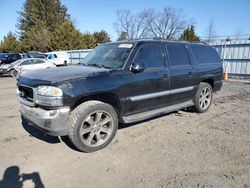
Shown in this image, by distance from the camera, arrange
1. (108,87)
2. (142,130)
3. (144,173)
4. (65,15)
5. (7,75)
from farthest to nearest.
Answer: (65,15) → (7,75) → (142,130) → (108,87) → (144,173)

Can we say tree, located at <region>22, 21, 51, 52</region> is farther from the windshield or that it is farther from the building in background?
the windshield

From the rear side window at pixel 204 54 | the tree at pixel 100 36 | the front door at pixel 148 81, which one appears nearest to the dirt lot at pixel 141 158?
the front door at pixel 148 81

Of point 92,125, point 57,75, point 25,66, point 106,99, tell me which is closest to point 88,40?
point 25,66

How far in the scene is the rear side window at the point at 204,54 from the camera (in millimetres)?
6422

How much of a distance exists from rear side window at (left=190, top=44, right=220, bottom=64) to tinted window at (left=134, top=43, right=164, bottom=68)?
58.6 inches

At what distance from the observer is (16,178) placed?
3416 mm

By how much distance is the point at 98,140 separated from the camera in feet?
14.3

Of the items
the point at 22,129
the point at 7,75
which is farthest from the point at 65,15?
the point at 22,129

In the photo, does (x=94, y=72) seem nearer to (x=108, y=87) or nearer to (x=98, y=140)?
(x=108, y=87)

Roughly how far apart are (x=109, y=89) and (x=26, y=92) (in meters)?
1.51

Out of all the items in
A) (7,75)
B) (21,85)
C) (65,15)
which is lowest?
(7,75)

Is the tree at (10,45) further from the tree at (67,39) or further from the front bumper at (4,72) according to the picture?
the front bumper at (4,72)

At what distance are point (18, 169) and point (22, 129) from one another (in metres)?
1.94

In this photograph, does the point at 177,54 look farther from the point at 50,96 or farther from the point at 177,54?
the point at 50,96
